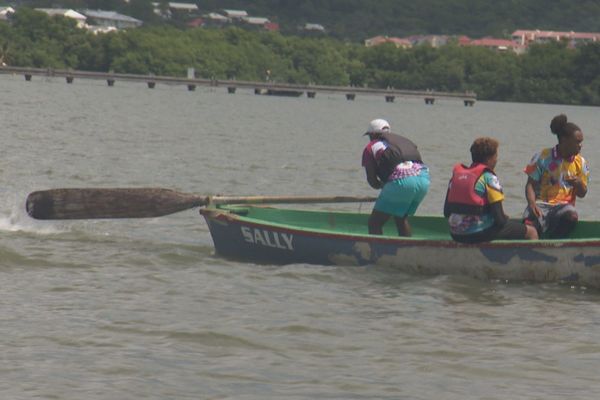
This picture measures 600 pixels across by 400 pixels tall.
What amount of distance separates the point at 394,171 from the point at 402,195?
0.93 feet

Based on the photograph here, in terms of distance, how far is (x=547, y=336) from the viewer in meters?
13.1

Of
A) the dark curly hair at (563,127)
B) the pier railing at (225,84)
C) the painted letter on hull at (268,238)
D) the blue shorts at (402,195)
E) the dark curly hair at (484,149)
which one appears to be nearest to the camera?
the dark curly hair at (484,149)

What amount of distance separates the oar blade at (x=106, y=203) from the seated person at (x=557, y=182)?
4392 millimetres

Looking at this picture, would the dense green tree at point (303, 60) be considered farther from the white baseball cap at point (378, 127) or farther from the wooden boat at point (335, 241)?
the white baseball cap at point (378, 127)

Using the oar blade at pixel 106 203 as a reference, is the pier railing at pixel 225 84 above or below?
below

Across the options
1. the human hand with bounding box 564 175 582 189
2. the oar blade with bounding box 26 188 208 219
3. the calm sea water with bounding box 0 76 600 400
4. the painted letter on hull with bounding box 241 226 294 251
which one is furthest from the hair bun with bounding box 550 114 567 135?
the oar blade with bounding box 26 188 208 219

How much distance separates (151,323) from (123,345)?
0.98 m

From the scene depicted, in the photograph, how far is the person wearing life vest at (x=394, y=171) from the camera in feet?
53.2

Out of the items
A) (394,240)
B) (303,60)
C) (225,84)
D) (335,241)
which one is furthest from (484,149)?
(303,60)

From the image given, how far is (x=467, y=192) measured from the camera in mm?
14914

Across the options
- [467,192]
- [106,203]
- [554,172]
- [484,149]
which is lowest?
[106,203]

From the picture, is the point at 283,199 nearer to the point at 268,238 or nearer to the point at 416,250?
the point at 268,238

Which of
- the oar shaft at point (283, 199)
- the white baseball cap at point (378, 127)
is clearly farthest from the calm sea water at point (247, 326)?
the white baseball cap at point (378, 127)

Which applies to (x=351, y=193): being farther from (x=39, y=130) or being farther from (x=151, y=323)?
(x=39, y=130)
